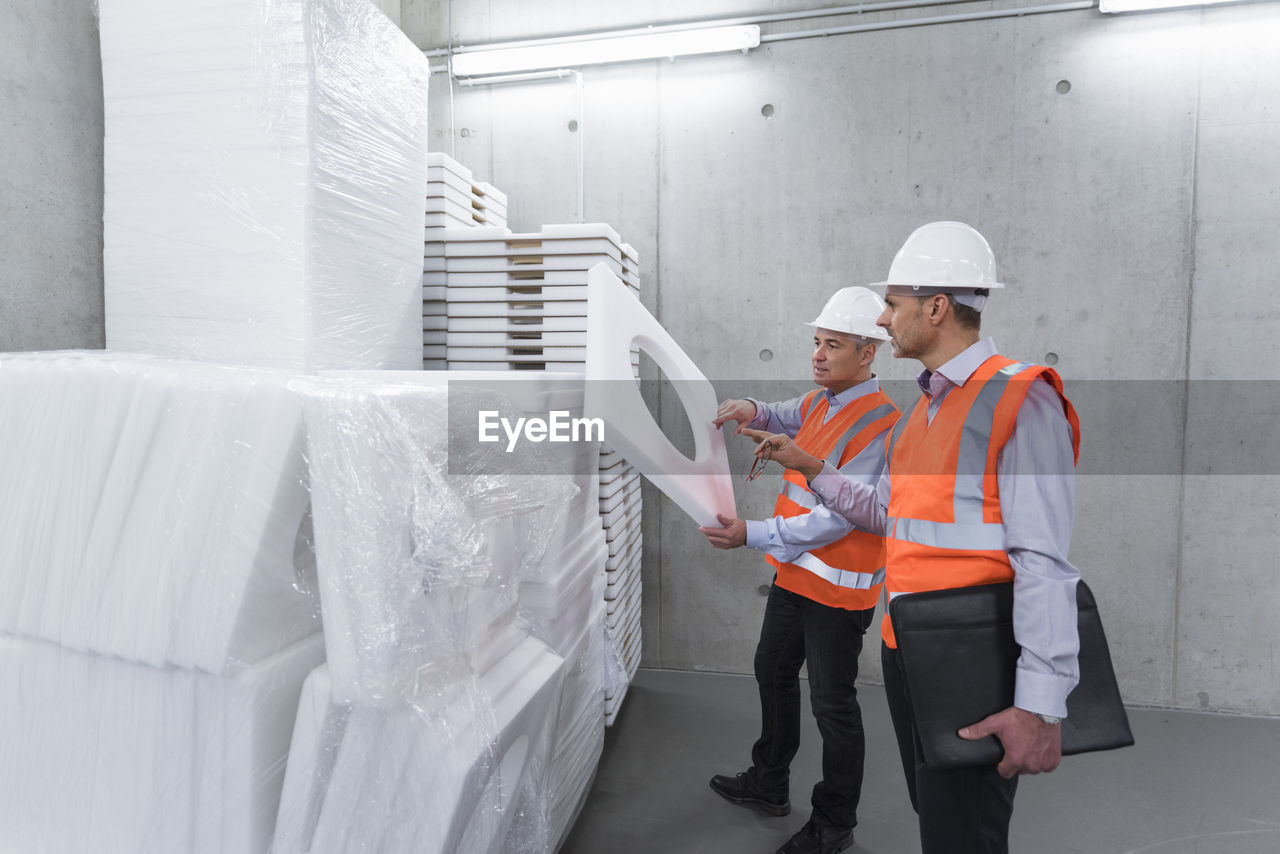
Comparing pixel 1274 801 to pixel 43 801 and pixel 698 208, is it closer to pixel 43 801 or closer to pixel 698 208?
pixel 698 208

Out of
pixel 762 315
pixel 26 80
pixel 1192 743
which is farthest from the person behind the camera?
pixel 762 315

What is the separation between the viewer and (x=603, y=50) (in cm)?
436

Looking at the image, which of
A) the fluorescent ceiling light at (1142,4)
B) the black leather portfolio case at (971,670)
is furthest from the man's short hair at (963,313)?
the fluorescent ceiling light at (1142,4)

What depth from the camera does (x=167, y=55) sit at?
241 cm

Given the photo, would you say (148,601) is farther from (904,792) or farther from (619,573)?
(904,792)

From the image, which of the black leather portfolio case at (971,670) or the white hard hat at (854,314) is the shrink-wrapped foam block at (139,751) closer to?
the black leather portfolio case at (971,670)

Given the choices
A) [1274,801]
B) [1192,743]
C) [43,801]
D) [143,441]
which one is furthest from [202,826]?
[1192,743]

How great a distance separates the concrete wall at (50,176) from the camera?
2289 mm

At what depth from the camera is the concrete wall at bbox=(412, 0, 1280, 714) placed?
161 inches

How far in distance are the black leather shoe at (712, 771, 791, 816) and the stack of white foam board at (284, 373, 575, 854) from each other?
6.13ft

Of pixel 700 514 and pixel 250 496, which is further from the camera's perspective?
pixel 700 514

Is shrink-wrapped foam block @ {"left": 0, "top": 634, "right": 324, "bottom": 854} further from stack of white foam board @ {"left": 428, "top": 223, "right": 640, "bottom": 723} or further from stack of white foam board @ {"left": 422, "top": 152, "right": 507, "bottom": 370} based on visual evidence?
stack of white foam board @ {"left": 422, "top": 152, "right": 507, "bottom": 370}

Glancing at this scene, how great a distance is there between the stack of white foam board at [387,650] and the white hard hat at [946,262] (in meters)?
1.38

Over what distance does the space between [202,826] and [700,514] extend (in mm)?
1795
